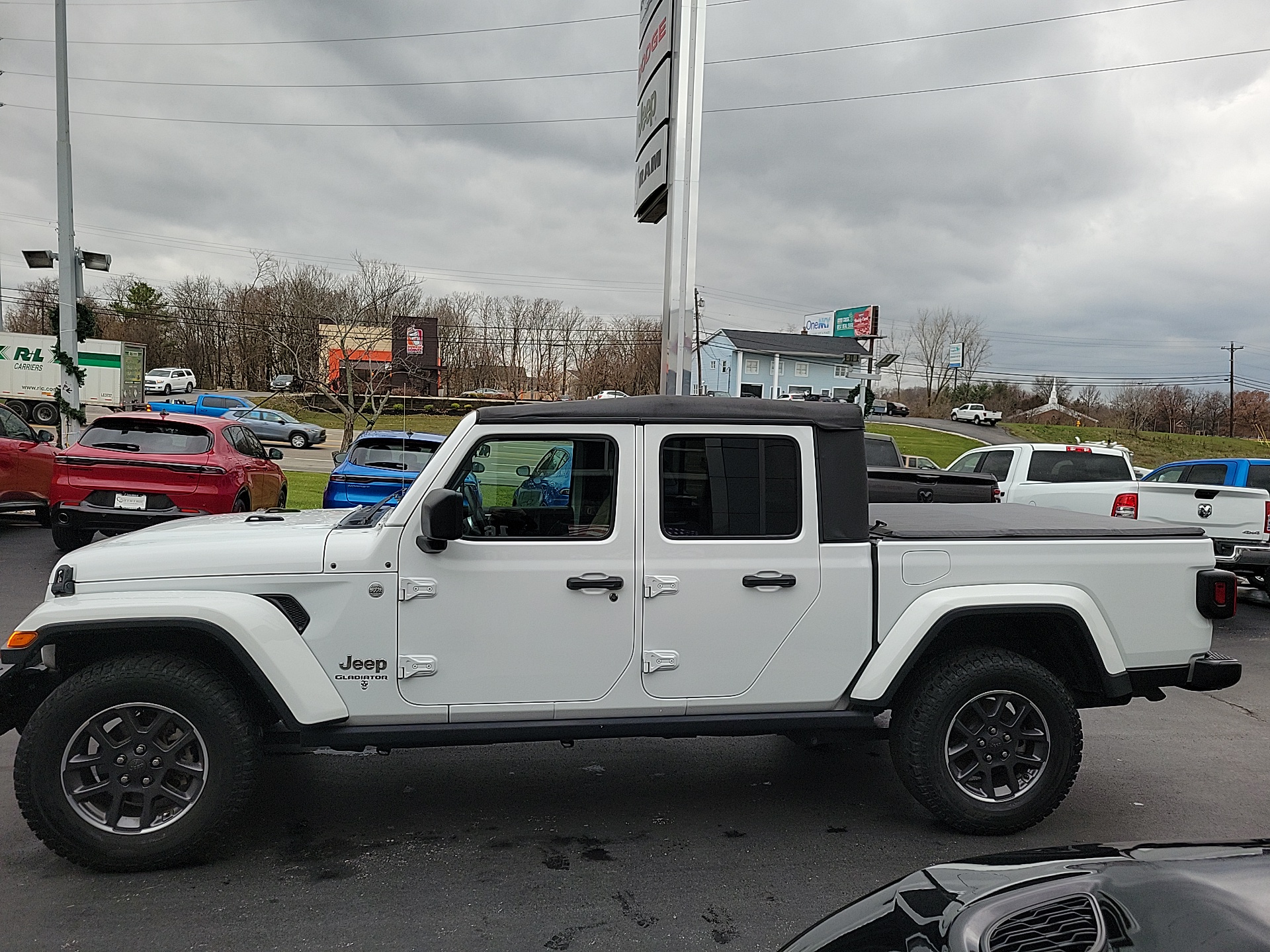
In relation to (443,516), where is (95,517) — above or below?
below

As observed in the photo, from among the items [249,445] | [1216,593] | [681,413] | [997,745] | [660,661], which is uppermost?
[681,413]

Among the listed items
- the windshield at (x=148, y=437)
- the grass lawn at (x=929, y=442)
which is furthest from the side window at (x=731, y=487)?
the grass lawn at (x=929, y=442)

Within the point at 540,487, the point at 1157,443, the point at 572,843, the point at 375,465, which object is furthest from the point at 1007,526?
the point at 1157,443

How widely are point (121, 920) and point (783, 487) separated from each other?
10.3 ft

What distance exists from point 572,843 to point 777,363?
78667 mm

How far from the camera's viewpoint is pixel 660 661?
13.2ft

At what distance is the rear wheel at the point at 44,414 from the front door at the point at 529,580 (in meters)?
37.5

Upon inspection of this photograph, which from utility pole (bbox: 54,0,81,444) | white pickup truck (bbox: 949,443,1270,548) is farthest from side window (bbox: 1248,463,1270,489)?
utility pole (bbox: 54,0,81,444)

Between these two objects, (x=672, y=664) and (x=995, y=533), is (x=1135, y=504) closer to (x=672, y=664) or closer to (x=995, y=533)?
(x=995, y=533)

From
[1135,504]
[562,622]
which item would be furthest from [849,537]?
[1135,504]

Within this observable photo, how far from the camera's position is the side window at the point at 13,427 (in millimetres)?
12141

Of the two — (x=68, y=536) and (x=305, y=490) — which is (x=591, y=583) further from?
(x=305, y=490)

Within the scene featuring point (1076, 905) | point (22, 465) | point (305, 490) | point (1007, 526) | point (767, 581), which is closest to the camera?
point (1076, 905)

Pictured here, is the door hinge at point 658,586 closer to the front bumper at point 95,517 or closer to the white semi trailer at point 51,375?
the front bumper at point 95,517
